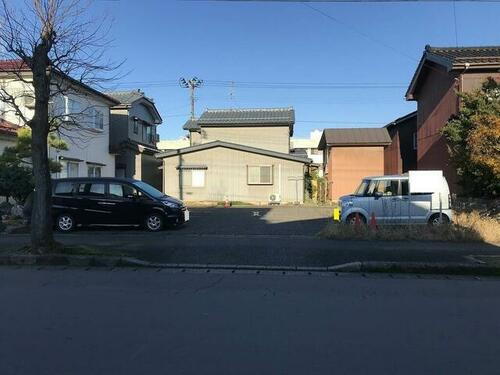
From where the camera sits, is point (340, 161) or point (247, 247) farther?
point (340, 161)

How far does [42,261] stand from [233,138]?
2749 centimetres

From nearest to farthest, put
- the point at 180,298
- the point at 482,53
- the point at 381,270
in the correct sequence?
the point at 180,298, the point at 381,270, the point at 482,53

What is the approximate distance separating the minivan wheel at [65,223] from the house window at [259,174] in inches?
650

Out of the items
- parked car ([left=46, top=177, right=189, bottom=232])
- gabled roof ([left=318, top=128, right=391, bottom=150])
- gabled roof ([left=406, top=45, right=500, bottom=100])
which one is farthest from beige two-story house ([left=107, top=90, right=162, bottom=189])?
gabled roof ([left=406, top=45, right=500, bottom=100])

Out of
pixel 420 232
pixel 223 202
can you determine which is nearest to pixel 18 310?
pixel 420 232

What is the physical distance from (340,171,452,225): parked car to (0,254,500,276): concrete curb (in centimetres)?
549

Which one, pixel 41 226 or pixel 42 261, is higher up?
pixel 41 226

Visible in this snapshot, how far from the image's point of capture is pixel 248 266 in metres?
9.94

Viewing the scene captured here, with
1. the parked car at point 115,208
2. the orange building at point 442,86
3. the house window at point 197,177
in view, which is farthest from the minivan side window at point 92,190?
the house window at point 197,177

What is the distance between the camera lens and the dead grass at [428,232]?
12852 millimetres

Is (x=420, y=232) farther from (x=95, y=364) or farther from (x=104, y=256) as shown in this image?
(x=95, y=364)

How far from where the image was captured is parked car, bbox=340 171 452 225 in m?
15.1

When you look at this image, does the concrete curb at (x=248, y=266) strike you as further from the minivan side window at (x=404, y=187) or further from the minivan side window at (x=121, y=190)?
the minivan side window at (x=121, y=190)

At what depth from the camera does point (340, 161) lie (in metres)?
32.8
